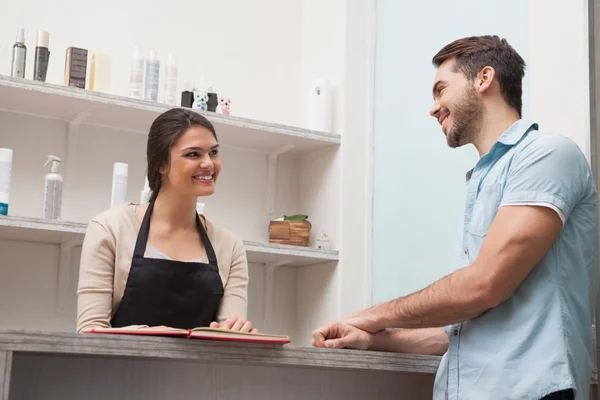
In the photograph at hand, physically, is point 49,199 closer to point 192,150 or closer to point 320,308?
point 192,150

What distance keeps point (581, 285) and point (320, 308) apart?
6.16 feet

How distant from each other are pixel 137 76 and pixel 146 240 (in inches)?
34.1

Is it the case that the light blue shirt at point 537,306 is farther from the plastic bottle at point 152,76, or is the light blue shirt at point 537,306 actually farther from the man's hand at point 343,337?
the plastic bottle at point 152,76

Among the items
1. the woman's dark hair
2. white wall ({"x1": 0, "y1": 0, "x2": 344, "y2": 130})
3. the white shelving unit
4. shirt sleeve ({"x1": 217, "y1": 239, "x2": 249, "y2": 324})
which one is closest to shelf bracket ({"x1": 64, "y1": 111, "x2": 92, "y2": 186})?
the white shelving unit

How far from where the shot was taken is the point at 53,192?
109 inches

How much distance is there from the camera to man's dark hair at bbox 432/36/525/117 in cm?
169

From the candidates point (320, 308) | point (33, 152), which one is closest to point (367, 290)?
point (320, 308)

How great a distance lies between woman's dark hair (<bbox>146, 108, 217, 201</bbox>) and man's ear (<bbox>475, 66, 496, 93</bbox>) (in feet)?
3.42

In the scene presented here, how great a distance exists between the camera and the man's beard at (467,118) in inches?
66.1

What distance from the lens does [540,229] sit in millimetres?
1372

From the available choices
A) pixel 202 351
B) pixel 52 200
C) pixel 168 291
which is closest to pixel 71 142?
pixel 52 200

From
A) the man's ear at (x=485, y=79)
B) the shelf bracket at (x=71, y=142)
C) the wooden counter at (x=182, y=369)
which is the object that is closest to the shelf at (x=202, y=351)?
the wooden counter at (x=182, y=369)

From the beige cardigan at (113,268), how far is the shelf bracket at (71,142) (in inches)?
27.4

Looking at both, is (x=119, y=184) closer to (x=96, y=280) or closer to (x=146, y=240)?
(x=146, y=240)
